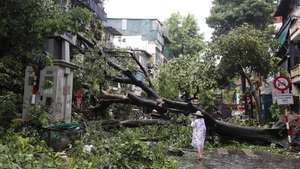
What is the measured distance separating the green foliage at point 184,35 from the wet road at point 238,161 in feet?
158

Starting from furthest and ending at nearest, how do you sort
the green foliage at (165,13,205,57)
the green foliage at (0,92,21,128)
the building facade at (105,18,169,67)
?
the building facade at (105,18,169,67) → the green foliage at (165,13,205,57) → the green foliage at (0,92,21,128)

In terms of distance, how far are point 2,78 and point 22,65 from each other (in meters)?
0.96

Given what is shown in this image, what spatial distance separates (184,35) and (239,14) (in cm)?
2318

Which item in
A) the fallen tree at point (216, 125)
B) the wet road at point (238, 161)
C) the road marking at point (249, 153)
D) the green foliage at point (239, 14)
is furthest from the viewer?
the green foliage at point (239, 14)

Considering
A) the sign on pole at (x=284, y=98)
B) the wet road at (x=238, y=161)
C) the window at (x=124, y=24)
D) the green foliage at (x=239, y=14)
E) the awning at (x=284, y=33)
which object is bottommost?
the wet road at (x=238, y=161)

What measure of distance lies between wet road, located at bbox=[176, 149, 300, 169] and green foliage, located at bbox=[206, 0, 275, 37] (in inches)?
1098

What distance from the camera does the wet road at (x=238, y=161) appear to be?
46.0ft

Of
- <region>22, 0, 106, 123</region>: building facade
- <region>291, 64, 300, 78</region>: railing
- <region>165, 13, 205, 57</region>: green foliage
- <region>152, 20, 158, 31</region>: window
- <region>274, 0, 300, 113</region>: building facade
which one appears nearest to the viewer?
<region>22, 0, 106, 123</region>: building facade

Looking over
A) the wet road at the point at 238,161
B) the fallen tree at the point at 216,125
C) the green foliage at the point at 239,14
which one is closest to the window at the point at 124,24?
the green foliage at the point at 239,14

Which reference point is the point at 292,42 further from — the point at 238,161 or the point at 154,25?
the point at 154,25

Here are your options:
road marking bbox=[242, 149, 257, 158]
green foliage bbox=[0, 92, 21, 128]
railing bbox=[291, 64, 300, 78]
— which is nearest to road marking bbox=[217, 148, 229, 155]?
road marking bbox=[242, 149, 257, 158]

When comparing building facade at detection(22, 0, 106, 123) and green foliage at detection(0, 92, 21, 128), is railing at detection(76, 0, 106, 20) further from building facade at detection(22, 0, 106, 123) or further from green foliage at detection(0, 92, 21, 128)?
green foliage at detection(0, 92, 21, 128)

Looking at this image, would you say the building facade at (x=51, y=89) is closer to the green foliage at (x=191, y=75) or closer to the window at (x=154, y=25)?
the green foliage at (x=191, y=75)

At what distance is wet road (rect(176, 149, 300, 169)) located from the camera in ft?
46.0
